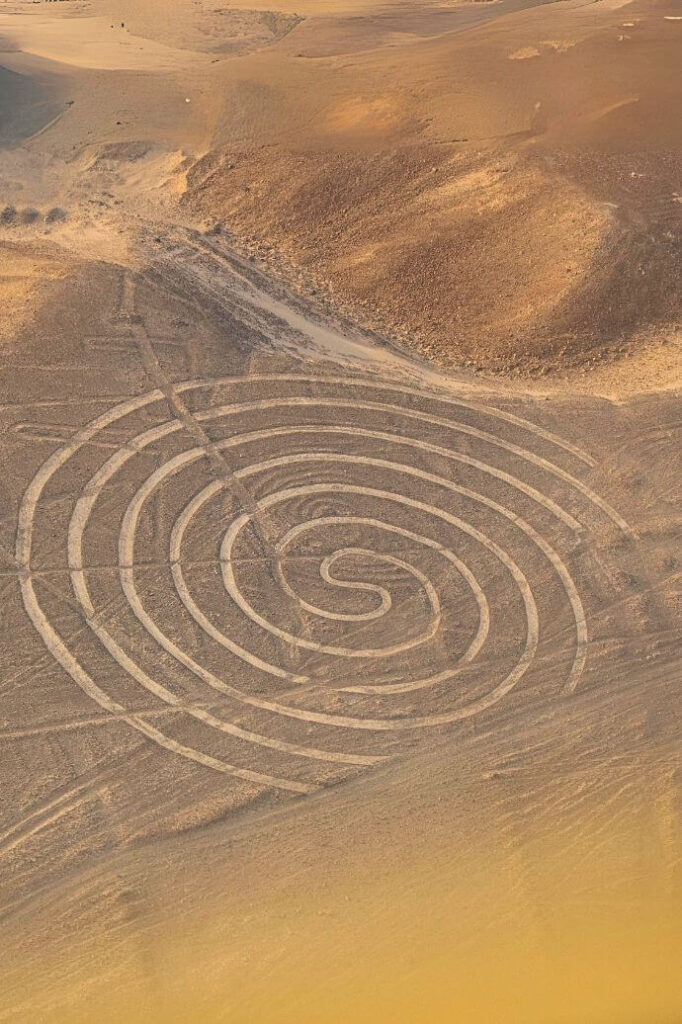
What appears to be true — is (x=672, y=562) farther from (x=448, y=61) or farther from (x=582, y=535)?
(x=448, y=61)

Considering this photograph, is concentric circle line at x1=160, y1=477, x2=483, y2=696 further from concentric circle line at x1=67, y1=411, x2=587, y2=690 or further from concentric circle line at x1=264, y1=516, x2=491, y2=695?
concentric circle line at x1=67, y1=411, x2=587, y2=690

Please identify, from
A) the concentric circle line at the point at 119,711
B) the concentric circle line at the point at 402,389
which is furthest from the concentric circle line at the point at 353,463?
the concentric circle line at the point at 402,389

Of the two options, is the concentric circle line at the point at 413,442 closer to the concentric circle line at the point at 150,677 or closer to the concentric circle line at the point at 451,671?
the concentric circle line at the point at 451,671

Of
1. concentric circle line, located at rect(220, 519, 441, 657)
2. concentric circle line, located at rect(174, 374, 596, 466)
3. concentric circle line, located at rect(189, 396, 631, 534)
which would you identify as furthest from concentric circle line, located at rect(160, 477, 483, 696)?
concentric circle line, located at rect(174, 374, 596, 466)

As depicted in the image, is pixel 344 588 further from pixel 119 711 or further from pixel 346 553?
pixel 119 711

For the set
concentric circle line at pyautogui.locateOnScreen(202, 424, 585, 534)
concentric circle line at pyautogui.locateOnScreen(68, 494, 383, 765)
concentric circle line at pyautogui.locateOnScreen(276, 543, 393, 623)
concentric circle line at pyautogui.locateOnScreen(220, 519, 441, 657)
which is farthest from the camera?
concentric circle line at pyautogui.locateOnScreen(202, 424, 585, 534)

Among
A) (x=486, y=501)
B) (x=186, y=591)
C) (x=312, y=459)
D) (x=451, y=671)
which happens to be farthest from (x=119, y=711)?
(x=486, y=501)
